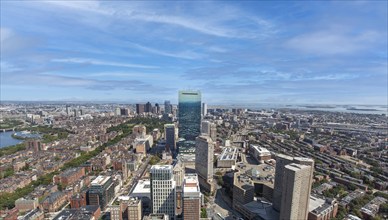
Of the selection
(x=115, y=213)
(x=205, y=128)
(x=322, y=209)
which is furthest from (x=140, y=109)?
(x=322, y=209)

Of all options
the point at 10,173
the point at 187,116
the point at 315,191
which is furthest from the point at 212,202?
the point at 10,173

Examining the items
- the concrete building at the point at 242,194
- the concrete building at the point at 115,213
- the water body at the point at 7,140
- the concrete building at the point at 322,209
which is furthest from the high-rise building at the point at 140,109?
the concrete building at the point at 322,209

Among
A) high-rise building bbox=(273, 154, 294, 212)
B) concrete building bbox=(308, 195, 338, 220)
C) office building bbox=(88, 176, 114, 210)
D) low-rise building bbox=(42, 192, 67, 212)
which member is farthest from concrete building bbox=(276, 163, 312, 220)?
low-rise building bbox=(42, 192, 67, 212)

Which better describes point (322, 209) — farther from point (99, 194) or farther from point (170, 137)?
point (170, 137)

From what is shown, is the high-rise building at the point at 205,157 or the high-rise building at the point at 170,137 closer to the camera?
the high-rise building at the point at 205,157

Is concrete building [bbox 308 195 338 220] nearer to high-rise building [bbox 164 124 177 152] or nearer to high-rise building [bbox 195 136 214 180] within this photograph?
high-rise building [bbox 195 136 214 180]

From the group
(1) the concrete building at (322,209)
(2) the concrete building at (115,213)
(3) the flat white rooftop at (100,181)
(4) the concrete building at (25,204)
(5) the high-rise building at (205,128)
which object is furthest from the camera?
(5) the high-rise building at (205,128)

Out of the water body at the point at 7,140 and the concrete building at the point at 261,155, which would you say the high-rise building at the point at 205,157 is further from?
the water body at the point at 7,140
